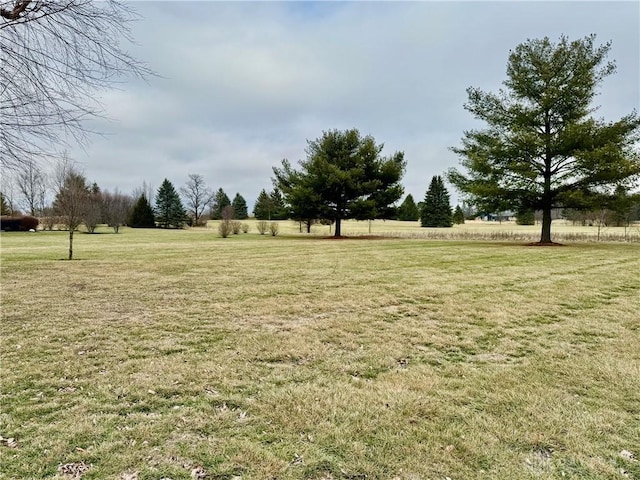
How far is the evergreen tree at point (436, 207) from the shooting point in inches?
1870

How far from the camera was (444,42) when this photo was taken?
11.6 m

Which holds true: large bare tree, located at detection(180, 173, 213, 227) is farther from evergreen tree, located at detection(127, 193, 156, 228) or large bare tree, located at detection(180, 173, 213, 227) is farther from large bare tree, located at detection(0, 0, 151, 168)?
large bare tree, located at detection(0, 0, 151, 168)

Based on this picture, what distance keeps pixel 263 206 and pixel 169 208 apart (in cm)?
1459

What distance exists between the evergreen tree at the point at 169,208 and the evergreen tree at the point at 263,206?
12.5 meters

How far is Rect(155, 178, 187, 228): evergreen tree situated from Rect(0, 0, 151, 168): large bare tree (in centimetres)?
5118

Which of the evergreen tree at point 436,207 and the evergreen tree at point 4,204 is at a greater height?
the evergreen tree at point 436,207

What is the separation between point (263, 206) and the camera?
5972cm

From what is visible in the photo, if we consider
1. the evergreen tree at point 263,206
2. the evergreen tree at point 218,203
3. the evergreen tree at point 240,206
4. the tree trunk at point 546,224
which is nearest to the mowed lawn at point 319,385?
the tree trunk at point 546,224

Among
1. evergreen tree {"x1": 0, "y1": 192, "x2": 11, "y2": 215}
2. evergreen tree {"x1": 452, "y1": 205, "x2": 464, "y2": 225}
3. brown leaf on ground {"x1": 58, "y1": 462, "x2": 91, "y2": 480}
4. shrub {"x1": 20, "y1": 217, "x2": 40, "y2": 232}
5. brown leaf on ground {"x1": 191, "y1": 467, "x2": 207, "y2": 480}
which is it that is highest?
evergreen tree {"x1": 452, "y1": 205, "x2": 464, "y2": 225}

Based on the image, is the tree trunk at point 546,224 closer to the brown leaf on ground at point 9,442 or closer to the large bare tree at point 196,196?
the brown leaf on ground at point 9,442

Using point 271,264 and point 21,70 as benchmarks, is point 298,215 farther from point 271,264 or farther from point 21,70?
point 21,70

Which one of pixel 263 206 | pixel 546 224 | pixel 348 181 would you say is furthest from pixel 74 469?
pixel 263 206

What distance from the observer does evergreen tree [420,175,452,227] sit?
47500mm

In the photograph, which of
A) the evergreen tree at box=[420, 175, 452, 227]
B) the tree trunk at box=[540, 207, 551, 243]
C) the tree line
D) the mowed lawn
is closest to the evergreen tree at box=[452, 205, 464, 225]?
the evergreen tree at box=[420, 175, 452, 227]
